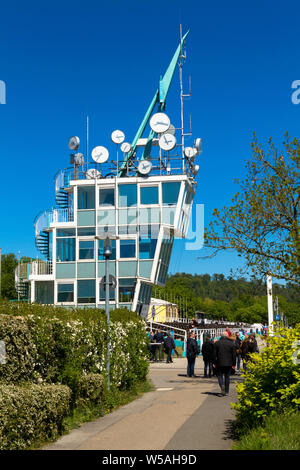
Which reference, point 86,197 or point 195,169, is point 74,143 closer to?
point 86,197

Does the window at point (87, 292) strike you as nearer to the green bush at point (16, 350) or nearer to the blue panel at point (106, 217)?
the blue panel at point (106, 217)

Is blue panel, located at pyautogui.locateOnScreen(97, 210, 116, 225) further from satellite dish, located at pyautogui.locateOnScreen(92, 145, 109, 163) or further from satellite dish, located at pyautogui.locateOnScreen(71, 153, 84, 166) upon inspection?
satellite dish, located at pyautogui.locateOnScreen(71, 153, 84, 166)

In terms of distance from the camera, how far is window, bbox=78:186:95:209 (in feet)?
138

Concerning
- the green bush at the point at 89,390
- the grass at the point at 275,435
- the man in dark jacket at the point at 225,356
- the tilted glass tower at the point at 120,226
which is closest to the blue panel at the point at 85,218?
the tilted glass tower at the point at 120,226

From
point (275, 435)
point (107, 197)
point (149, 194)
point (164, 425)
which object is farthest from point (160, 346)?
point (275, 435)

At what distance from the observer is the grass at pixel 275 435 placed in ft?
23.5

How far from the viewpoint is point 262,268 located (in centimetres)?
1806

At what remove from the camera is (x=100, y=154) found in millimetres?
42594

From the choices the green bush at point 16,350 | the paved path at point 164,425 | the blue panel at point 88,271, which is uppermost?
the blue panel at point 88,271

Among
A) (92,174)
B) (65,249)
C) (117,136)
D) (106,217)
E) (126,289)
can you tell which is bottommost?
(126,289)

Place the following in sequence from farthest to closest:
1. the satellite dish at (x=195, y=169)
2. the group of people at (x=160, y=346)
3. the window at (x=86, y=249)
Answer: the satellite dish at (x=195, y=169), the window at (x=86, y=249), the group of people at (x=160, y=346)

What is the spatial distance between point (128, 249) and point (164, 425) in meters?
29.2

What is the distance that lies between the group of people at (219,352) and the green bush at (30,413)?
137 inches
